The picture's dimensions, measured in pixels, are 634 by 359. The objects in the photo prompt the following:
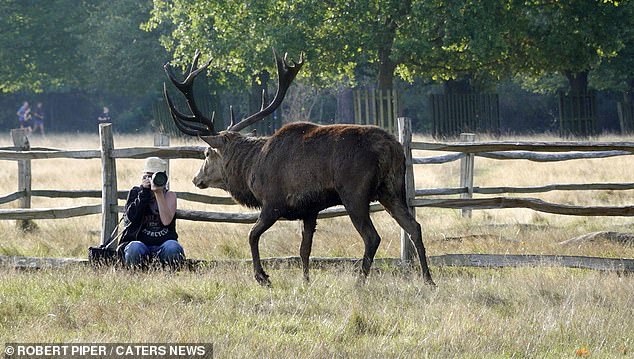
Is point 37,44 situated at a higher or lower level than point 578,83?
higher

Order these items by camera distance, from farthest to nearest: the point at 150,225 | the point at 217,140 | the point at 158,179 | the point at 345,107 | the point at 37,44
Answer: the point at 37,44, the point at 345,107, the point at 217,140, the point at 150,225, the point at 158,179

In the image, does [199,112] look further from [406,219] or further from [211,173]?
[406,219]

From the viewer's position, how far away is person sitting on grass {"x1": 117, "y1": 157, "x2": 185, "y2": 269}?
30.5ft

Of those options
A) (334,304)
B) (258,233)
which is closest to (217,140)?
(258,233)

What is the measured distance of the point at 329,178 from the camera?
30.3ft

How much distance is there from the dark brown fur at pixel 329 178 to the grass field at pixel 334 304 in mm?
409

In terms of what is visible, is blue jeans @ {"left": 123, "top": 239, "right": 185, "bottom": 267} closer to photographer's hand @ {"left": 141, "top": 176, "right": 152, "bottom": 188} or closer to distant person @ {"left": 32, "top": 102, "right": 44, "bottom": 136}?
photographer's hand @ {"left": 141, "top": 176, "right": 152, "bottom": 188}

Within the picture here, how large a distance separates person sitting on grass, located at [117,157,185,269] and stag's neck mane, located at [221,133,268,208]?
32.8 inches

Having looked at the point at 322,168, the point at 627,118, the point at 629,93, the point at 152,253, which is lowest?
the point at 152,253

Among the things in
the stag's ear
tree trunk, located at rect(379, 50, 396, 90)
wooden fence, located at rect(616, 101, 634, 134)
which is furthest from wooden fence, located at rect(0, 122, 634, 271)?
wooden fence, located at rect(616, 101, 634, 134)

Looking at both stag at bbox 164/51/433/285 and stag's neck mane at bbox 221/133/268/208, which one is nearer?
stag at bbox 164/51/433/285

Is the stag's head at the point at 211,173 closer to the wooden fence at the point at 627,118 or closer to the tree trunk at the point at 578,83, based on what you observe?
the wooden fence at the point at 627,118

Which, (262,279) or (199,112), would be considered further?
(199,112)

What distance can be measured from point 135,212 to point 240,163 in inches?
48.8
